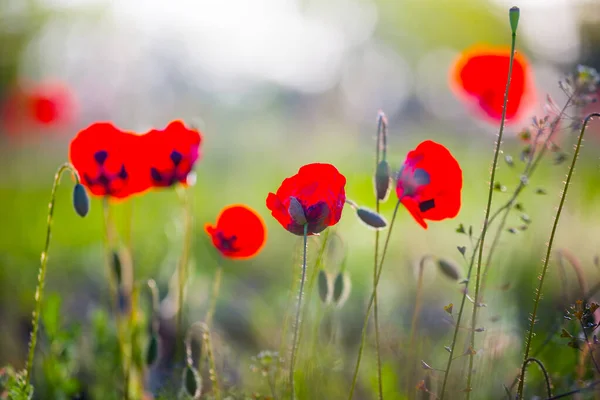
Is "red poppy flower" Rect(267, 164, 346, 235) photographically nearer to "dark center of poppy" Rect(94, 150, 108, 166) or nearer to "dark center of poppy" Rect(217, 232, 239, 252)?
"dark center of poppy" Rect(217, 232, 239, 252)

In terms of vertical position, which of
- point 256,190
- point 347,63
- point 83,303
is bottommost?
point 83,303

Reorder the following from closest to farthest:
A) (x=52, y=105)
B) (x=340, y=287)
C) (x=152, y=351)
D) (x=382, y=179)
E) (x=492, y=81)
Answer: (x=382, y=179)
(x=340, y=287)
(x=152, y=351)
(x=492, y=81)
(x=52, y=105)

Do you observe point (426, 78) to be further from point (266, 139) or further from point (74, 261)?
point (74, 261)

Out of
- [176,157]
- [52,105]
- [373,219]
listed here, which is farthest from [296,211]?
[52,105]

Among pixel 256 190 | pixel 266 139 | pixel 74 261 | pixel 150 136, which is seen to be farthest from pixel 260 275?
pixel 266 139

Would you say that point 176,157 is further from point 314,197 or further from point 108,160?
point 314,197

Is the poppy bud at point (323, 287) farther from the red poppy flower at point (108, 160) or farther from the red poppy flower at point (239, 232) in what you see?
the red poppy flower at point (108, 160)

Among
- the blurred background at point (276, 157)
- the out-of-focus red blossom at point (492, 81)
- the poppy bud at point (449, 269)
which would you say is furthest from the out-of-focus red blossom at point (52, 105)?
the poppy bud at point (449, 269)
